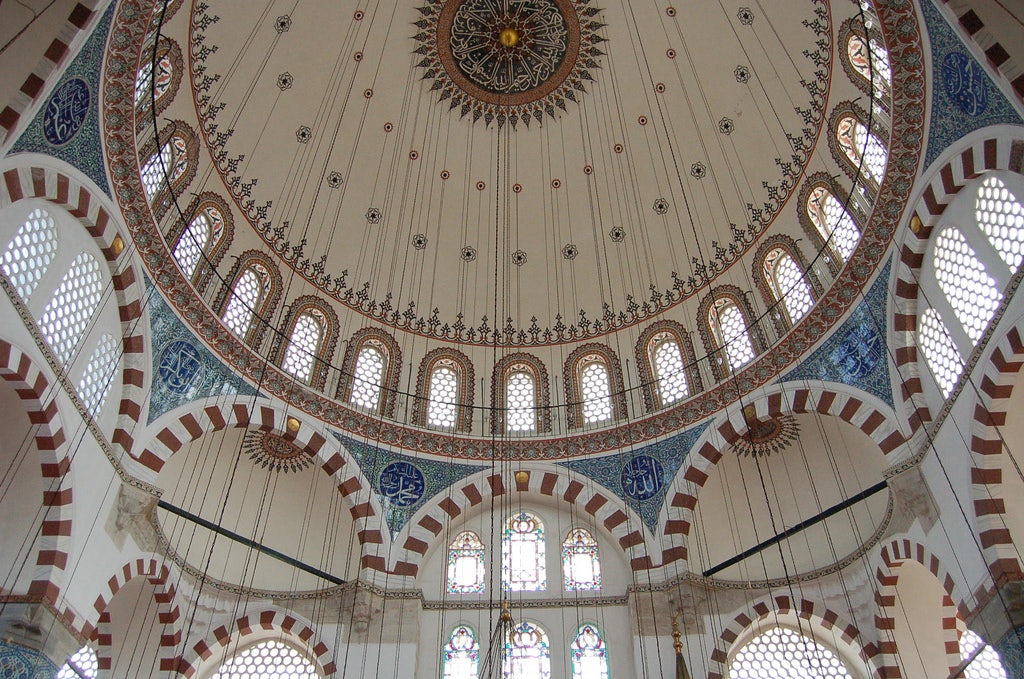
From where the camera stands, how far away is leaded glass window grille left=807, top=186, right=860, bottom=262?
37.2 feet

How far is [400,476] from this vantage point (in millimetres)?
12789

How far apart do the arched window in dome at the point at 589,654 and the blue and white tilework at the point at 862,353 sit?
4.85m

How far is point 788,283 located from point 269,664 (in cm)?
979

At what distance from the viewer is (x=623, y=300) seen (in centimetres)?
1448

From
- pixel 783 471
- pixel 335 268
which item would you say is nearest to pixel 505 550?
pixel 783 471

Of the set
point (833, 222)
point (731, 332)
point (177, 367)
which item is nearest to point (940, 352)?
point (833, 222)

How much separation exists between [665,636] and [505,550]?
2.85 meters

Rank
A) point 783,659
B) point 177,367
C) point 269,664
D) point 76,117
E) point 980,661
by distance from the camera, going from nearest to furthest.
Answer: point 76,117 < point 980,661 < point 177,367 < point 783,659 < point 269,664

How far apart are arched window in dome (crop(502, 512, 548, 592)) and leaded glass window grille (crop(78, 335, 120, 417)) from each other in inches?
243

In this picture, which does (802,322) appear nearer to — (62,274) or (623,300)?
(623,300)

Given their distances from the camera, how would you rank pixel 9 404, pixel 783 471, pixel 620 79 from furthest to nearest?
pixel 620 79 < pixel 783 471 < pixel 9 404

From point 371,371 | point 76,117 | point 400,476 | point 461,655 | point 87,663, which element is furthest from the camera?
point 371,371

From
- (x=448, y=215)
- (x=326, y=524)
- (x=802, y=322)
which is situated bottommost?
(x=326, y=524)

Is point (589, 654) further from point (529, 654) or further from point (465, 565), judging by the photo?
point (465, 565)
